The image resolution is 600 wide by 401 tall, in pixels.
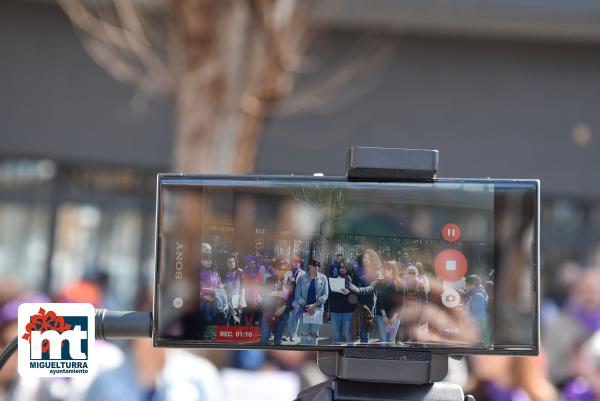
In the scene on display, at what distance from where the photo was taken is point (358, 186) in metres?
1.39

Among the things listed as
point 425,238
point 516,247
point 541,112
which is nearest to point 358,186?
point 425,238

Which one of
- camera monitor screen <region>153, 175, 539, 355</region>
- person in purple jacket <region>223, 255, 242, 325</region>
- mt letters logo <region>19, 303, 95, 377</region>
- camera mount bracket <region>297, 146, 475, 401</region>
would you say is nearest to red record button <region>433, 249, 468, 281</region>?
camera monitor screen <region>153, 175, 539, 355</region>

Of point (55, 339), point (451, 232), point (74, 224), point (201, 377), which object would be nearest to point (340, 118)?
point (74, 224)

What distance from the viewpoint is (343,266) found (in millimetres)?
1413

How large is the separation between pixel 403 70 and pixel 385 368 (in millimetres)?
7127

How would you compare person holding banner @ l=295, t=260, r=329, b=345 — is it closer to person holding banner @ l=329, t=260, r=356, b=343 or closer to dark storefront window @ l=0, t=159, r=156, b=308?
person holding banner @ l=329, t=260, r=356, b=343

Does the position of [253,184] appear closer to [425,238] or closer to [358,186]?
[358,186]

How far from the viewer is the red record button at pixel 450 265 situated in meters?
1.42

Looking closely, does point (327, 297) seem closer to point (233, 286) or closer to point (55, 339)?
point (233, 286)

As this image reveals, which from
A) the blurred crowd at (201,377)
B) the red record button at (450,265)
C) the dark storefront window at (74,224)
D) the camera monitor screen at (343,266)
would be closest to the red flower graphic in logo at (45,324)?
the camera monitor screen at (343,266)

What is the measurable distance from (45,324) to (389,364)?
2.16 feet

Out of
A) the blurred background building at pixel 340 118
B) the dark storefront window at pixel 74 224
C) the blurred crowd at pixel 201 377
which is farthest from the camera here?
the dark storefront window at pixel 74 224

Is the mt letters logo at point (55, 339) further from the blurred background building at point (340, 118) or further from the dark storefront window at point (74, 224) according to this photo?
the dark storefront window at point (74, 224)

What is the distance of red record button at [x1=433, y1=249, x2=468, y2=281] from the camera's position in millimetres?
1415
